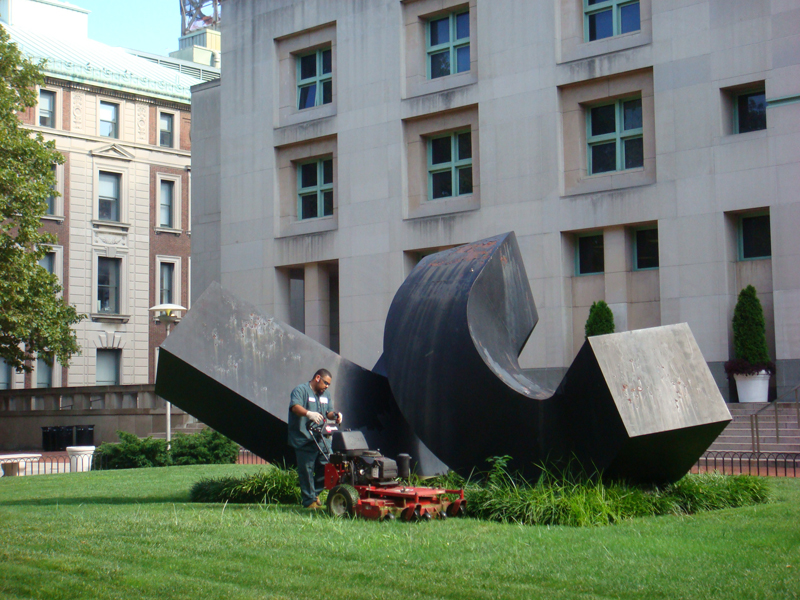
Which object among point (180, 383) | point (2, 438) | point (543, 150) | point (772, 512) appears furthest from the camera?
point (2, 438)

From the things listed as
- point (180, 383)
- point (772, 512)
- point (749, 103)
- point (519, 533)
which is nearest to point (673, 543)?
point (519, 533)

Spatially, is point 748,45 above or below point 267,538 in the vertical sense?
above

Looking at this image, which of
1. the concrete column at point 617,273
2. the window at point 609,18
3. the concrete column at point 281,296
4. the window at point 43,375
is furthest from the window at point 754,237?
the window at point 43,375

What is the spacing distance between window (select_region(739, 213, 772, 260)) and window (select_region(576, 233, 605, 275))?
3.80 metres

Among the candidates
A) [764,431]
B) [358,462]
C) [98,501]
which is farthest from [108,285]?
[358,462]

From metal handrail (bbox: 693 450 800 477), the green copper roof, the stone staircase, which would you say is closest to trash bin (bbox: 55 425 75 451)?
the green copper roof


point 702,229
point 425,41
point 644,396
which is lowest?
point 644,396

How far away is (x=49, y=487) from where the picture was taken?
1670cm

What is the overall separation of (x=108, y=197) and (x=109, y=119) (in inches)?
158

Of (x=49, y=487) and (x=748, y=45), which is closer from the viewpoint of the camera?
(x=49, y=487)

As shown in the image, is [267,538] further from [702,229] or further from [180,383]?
[702,229]

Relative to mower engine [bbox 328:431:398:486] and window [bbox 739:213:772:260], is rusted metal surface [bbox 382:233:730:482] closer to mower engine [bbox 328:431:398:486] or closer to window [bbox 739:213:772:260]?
mower engine [bbox 328:431:398:486]

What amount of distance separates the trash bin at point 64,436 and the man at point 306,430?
2837cm

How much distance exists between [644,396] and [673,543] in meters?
1.86
